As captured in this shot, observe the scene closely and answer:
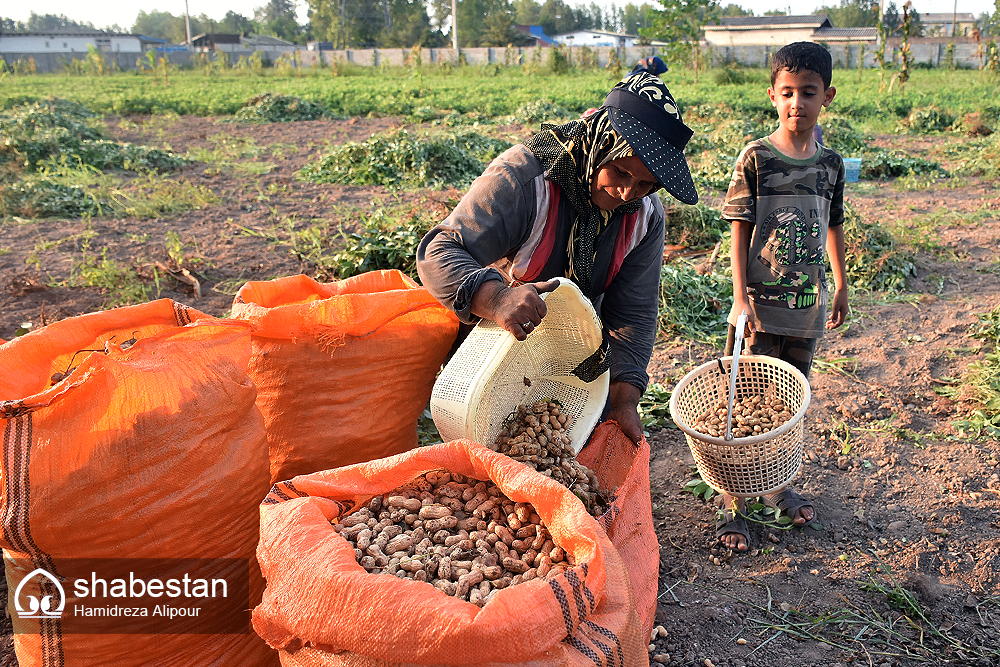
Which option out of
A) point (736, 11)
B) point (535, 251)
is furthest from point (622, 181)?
point (736, 11)

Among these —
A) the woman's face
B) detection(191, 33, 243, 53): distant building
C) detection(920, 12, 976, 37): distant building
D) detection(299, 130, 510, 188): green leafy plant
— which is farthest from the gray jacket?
detection(191, 33, 243, 53): distant building

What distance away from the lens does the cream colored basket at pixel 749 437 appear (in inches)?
86.4

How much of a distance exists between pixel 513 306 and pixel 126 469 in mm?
964

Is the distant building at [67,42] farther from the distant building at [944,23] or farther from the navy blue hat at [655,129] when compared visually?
the distant building at [944,23]

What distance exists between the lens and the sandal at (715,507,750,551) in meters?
2.51

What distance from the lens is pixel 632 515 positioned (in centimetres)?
185

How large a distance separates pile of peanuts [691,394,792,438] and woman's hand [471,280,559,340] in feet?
3.18

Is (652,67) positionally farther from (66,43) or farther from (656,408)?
(66,43)

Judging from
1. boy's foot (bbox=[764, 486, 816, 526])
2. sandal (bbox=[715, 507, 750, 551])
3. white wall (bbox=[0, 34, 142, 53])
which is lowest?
sandal (bbox=[715, 507, 750, 551])

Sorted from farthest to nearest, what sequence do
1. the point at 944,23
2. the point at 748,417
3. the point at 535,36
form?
the point at 944,23 → the point at 535,36 → the point at 748,417

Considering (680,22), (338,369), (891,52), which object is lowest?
(338,369)

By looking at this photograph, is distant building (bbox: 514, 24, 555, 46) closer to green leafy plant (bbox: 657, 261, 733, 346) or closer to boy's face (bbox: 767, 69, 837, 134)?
green leafy plant (bbox: 657, 261, 733, 346)

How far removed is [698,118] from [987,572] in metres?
13.1

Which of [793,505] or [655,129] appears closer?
[655,129]
